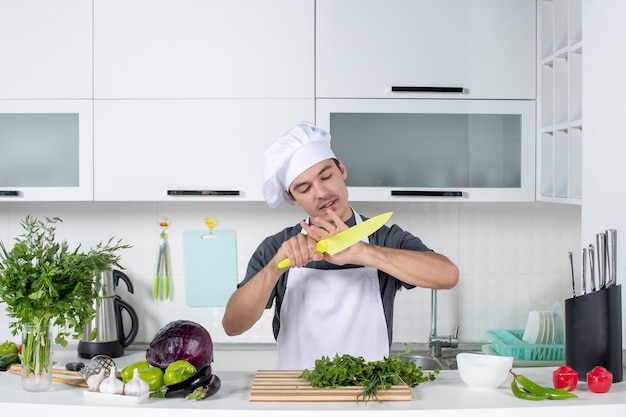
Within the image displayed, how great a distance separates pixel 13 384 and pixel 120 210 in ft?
4.62

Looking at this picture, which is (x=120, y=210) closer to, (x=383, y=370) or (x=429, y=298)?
(x=429, y=298)

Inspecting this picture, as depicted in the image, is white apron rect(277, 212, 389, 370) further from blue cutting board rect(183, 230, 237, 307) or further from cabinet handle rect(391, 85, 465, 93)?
blue cutting board rect(183, 230, 237, 307)

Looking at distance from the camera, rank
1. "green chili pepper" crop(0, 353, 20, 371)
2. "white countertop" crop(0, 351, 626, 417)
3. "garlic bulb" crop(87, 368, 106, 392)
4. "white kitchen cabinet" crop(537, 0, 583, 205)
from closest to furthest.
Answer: "white countertop" crop(0, 351, 626, 417) → "garlic bulb" crop(87, 368, 106, 392) → "green chili pepper" crop(0, 353, 20, 371) → "white kitchen cabinet" crop(537, 0, 583, 205)

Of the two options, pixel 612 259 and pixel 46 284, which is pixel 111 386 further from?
pixel 612 259

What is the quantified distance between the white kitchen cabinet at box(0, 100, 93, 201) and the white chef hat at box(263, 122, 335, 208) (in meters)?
0.88

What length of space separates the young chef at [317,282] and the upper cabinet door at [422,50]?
0.59m

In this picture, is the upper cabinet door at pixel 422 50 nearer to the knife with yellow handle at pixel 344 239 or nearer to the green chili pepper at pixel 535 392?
the knife with yellow handle at pixel 344 239

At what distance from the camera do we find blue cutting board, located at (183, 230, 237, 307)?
3102 millimetres

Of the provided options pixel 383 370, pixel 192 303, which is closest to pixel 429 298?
pixel 192 303

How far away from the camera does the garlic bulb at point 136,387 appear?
1.60 meters

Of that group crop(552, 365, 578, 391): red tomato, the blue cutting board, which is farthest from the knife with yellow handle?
the blue cutting board

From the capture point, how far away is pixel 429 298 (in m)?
3.11

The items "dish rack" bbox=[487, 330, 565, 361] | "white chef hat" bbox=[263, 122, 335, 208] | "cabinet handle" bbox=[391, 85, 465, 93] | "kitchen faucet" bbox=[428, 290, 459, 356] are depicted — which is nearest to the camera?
"white chef hat" bbox=[263, 122, 335, 208]

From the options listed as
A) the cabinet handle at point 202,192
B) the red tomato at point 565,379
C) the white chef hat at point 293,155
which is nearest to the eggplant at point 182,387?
the white chef hat at point 293,155
